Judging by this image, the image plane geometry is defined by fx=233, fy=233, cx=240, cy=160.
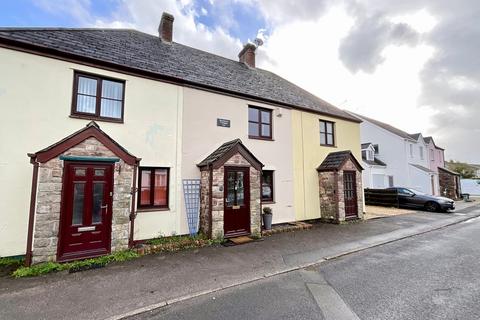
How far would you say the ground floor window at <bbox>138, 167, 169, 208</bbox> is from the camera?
838cm

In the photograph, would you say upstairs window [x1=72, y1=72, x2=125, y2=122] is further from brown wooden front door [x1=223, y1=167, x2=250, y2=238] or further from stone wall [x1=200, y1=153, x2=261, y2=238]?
brown wooden front door [x1=223, y1=167, x2=250, y2=238]

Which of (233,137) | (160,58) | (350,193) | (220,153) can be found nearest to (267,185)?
(233,137)

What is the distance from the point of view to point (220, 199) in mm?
8648

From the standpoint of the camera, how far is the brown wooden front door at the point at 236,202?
899 centimetres

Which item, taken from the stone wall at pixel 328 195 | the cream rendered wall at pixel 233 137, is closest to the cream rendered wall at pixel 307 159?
the stone wall at pixel 328 195

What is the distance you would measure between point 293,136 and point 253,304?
923cm

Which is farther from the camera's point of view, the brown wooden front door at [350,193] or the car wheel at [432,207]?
the car wheel at [432,207]

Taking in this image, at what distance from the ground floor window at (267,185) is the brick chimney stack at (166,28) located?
8549 millimetres

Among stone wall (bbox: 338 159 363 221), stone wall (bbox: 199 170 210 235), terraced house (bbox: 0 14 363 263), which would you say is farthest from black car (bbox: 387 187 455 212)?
stone wall (bbox: 199 170 210 235)

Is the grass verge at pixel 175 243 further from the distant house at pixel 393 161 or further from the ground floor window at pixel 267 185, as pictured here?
the distant house at pixel 393 161

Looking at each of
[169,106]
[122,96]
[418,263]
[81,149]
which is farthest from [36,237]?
[418,263]

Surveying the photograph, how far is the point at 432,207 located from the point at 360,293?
54.1 ft

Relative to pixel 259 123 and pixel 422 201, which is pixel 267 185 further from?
pixel 422 201

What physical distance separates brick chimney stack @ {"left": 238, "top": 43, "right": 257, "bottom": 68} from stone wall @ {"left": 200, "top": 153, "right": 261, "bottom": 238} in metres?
8.49
